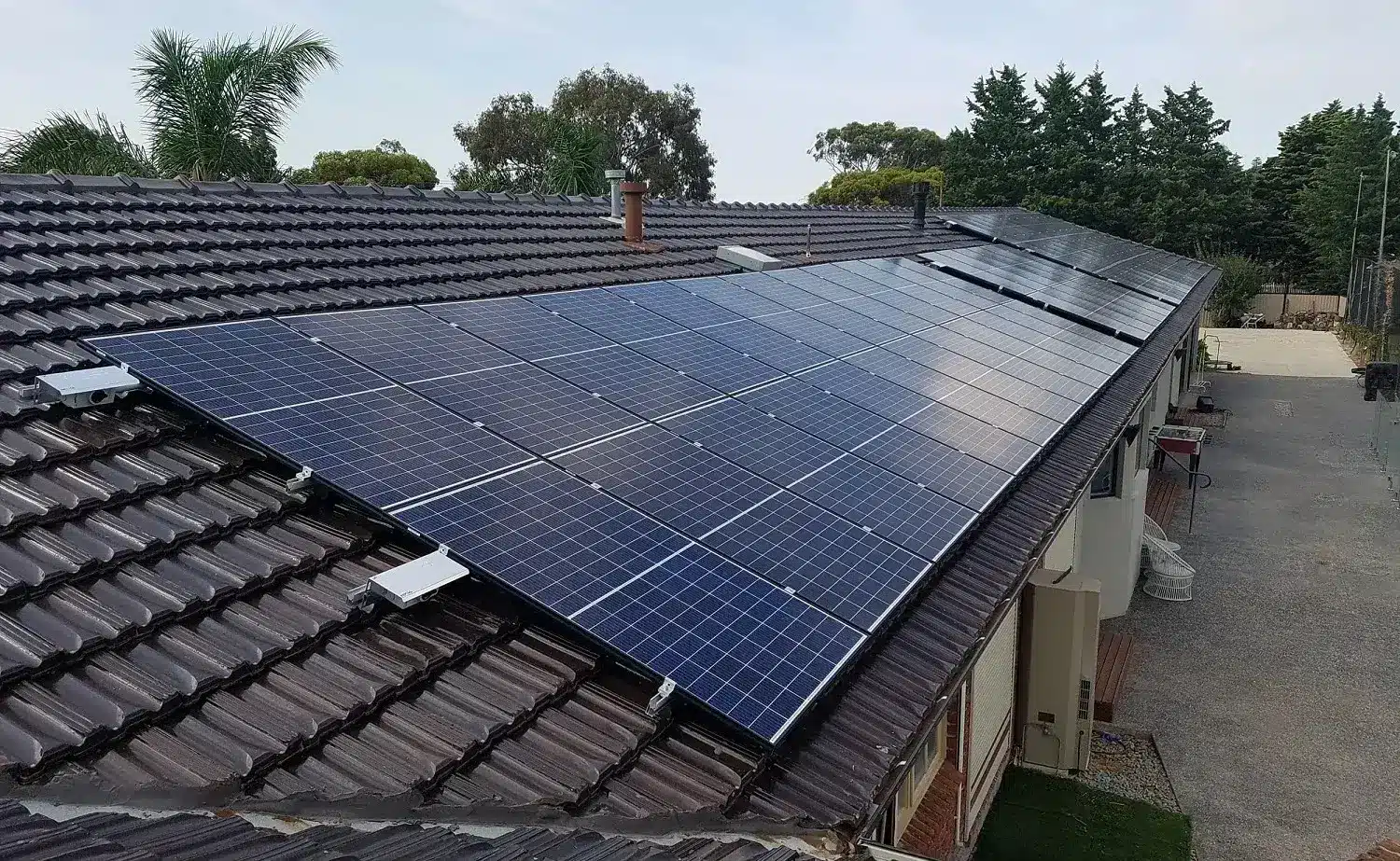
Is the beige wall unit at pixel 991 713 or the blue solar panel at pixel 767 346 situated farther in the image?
the beige wall unit at pixel 991 713

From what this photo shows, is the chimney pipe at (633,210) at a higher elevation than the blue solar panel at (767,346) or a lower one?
higher

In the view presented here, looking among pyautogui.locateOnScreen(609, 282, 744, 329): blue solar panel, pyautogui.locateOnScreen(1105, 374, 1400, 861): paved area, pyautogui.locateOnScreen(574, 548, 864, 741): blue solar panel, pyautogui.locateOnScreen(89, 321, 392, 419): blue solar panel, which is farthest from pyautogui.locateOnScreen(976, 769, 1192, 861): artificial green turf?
pyautogui.locateOnScreen(89, 321, 392, 419): blue solar panel

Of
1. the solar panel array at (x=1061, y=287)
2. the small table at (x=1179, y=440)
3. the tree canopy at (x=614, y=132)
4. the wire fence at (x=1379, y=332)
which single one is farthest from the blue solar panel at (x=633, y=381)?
the tree canopy at (x=614, y=132)

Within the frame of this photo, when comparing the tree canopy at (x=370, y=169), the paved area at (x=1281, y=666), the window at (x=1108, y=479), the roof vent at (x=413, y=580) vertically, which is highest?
the tree canopy at (x=370, y=169)

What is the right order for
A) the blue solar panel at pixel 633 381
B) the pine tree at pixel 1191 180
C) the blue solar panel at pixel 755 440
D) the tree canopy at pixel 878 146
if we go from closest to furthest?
the blue solar panel at pixel 755 440, the blue solar panel at pixel 633 381, the pine tree at pixel 1191 180, the tree canopy at pixel 878 146

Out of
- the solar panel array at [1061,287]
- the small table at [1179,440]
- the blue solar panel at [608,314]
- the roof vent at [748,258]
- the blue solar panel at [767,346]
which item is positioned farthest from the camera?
the small table at [1179,440]

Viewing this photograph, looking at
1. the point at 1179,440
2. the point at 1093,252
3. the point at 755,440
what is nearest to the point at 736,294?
the point at 755,440

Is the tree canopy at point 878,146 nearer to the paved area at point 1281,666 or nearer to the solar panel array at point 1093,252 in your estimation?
the solar panel array at point 1093,252
